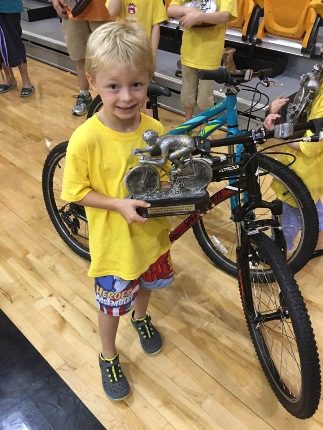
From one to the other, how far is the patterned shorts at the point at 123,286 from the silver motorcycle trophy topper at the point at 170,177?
0.30 m

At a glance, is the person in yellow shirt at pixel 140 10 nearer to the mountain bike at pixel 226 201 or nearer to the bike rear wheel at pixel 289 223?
the mountain bike at pixel 226 201

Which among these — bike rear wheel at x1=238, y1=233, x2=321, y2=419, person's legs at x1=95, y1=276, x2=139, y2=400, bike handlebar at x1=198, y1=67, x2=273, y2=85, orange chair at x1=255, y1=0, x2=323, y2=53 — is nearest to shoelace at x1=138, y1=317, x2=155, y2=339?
person's legs at x1=95, y1=276, x2=139, y2=400

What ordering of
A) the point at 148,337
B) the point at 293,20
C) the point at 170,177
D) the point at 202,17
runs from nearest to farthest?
the point at 170,177 < the point at 148,337 < the point at 202,17 < the point at 293,20

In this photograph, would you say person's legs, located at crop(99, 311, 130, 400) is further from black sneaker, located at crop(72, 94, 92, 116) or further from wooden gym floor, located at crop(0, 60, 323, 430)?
black sneaker, located at crop(72, 94, 92, 116)

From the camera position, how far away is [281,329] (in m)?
1.59

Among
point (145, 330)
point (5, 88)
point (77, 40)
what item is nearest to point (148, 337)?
point (145, 330)

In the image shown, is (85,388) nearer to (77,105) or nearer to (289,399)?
(289,399)

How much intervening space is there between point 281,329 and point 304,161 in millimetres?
653

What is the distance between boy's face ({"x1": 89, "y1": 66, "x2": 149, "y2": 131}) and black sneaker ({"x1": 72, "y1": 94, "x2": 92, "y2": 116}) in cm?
231

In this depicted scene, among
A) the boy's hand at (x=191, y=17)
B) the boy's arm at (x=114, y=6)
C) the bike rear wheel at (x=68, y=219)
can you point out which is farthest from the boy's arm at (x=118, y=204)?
the boy's arm at (x=114, y=6)

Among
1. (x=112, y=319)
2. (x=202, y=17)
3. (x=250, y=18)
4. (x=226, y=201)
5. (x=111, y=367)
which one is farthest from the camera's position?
(x=250, y=18)

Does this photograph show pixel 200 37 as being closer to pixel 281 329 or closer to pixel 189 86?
pixel 189 86

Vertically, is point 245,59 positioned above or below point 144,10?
below

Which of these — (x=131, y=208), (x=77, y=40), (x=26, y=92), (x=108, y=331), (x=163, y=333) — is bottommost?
(x=163, y=333)
